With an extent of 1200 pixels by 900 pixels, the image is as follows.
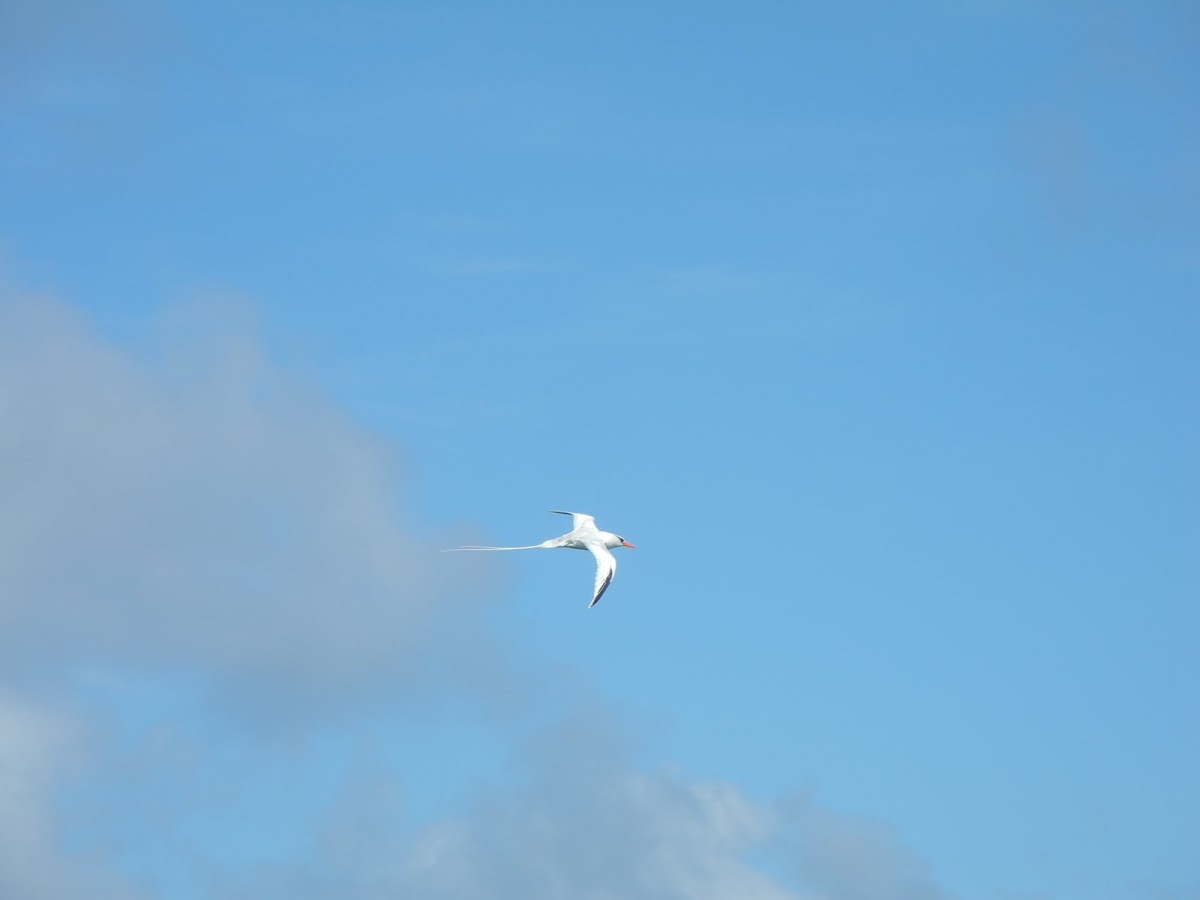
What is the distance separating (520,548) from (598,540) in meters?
13.0

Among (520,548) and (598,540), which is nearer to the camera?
(520,548)

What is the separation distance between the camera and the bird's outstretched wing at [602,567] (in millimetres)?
97938

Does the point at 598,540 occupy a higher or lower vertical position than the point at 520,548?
higher

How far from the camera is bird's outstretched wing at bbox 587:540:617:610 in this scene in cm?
9794

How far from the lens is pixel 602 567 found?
336 ft

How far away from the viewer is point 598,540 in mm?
110625

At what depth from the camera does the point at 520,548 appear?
9869cm
